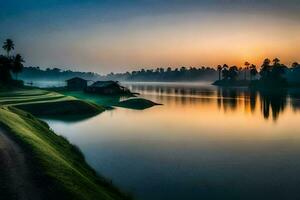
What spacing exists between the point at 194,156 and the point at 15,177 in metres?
23.5

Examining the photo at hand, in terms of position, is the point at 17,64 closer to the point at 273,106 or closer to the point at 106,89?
the point at 106,89

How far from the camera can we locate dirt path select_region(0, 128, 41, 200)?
14813mm

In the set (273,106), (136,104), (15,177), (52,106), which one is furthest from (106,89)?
(15,177)

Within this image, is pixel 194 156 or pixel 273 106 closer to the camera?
pixel 194 156

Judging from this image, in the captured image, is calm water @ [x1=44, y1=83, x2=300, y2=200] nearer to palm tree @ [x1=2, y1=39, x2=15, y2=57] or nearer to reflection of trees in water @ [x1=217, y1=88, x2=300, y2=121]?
reflection of trees in water @ [x1=217, y1=88, x2=300, y2=121]

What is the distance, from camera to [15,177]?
1688 cm

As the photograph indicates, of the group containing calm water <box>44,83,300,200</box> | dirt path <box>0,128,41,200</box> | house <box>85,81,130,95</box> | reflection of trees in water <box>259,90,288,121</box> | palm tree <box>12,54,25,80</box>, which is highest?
palm tree <box>12,54,25,80</box>

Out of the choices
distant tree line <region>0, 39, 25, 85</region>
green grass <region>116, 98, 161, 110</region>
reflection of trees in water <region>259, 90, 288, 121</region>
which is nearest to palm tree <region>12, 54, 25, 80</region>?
distant tree line <region>0, 39, 25, 85</region>

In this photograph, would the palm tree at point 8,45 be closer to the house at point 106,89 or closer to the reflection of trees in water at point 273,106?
the house at point 106,89

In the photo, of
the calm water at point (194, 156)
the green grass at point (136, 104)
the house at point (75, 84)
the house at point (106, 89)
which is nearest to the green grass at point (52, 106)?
the calm water at point (194, 156)

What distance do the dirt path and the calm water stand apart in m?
9.25

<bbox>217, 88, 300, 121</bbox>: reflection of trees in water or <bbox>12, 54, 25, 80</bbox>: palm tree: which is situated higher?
<bbox>12, 54, 25, 80</bbox>: palm tree

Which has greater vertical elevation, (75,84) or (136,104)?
(75,84)

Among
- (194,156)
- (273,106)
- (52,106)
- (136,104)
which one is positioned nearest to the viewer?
(194,156)
